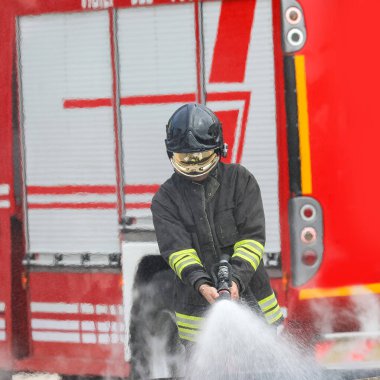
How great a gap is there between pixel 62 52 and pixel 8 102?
19.1 inches

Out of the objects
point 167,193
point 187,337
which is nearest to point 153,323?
point 187,337

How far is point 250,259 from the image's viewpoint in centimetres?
400

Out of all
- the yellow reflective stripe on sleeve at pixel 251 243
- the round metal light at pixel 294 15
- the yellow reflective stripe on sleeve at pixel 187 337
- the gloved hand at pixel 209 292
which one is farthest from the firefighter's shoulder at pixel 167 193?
the round metal light at pixel 294 15

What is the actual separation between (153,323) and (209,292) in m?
1.75

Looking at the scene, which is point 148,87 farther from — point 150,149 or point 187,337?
point 187,337

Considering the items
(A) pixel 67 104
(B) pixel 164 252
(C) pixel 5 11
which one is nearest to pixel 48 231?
(A) pixel 67 104

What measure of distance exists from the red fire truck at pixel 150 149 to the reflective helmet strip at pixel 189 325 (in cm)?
100

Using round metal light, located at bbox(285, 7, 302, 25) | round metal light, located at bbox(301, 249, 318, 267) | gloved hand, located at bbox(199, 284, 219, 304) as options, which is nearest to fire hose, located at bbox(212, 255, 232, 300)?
gloved hand, located at bbox(199, 284, 219, 304)

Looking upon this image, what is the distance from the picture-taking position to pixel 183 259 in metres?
3.99

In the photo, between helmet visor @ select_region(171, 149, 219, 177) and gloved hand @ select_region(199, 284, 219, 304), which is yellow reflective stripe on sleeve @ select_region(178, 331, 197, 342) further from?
helmet visor @ select_region(171, 149, 219, 177)

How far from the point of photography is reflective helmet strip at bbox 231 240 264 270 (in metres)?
4.00

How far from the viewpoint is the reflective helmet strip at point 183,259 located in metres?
3.98

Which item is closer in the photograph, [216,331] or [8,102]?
[216,331]

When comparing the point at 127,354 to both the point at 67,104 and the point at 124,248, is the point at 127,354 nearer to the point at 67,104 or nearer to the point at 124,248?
the point at 124,248
